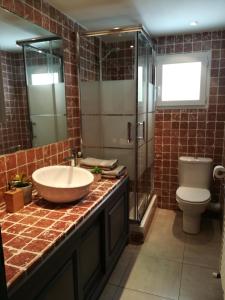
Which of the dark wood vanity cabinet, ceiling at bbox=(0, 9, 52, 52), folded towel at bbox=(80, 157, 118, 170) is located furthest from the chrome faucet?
ceiling at bbox=(0, 9, 52, 52)

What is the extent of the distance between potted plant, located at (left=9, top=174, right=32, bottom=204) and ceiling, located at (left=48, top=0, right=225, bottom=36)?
58.6 inches

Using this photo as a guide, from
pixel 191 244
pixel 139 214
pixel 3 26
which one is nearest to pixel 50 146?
pixel 3 26

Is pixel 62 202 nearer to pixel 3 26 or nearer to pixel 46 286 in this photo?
pixel 46 286

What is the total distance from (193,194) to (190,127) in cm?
84

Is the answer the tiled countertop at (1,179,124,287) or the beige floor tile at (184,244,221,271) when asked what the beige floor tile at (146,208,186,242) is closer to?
the beige floor tile at (184,244,221,271)

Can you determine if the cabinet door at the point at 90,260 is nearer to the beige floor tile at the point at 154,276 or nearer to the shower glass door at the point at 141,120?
the beige floor tile at the point at 154,276

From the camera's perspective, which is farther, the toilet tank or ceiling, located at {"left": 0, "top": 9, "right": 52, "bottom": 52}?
the toilet tank

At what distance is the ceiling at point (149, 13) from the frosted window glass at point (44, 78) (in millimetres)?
592

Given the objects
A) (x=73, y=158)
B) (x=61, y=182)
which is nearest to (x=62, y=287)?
(x=61, y=182)

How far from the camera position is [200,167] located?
113 inches

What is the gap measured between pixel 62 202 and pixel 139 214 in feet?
4.15

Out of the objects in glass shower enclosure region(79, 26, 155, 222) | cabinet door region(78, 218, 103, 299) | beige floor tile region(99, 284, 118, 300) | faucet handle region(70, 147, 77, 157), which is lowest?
beige floor tile region(99, 284, 118, 300)

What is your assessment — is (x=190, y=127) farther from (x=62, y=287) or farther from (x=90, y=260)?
(x=62, y=287)

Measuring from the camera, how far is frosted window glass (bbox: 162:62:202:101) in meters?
2.92
